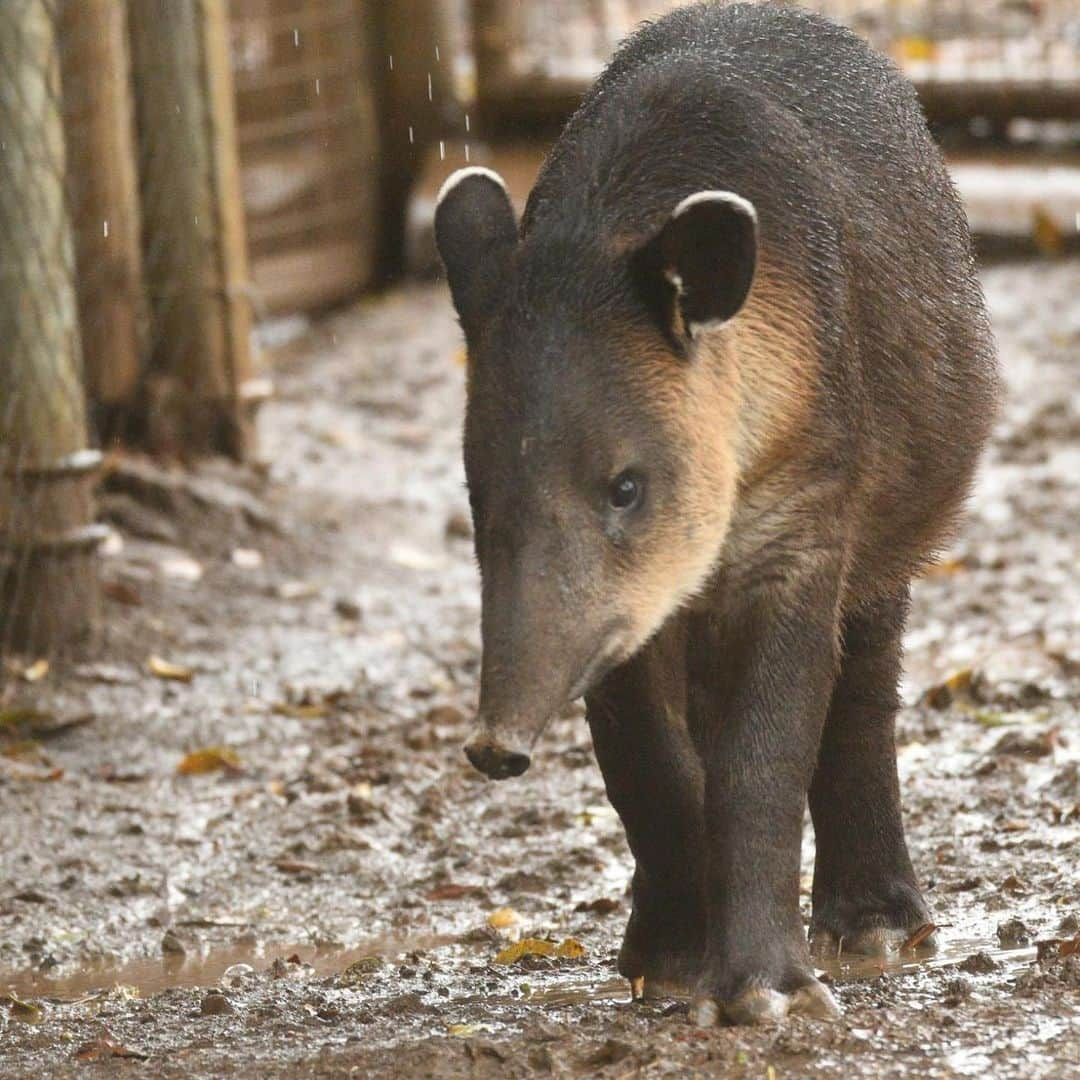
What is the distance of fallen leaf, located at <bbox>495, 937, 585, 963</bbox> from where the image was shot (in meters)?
5.44

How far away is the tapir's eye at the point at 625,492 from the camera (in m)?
4.34

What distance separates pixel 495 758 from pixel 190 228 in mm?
5856

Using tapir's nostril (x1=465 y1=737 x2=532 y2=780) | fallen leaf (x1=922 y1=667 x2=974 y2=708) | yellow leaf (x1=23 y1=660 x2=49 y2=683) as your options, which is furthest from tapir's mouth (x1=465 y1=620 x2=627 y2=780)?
Answer: yellow leaf (x1=23 y1=660 x2=49 y2=683)

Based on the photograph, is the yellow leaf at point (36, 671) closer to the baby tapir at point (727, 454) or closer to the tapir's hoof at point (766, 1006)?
the baby tapir at point (727, 454)

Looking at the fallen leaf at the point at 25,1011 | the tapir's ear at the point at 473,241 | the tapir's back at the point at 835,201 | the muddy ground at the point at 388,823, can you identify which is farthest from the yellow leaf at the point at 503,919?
the tapir's ear at the point at 473,241

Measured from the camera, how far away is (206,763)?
23.5 feet

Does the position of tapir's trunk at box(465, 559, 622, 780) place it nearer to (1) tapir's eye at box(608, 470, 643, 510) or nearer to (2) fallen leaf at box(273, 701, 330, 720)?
(1) tapir's eye at box(608, 470, 643, 510)

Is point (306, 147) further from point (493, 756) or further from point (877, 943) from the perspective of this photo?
point (493, 756)

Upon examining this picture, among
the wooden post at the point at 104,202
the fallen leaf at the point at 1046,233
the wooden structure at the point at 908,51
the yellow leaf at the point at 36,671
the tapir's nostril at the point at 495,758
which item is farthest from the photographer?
the wooden structure at the point at 908,51

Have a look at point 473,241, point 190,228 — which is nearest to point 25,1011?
point 473,241

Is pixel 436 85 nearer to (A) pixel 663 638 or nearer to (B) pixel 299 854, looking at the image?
(B) pixel 299 854

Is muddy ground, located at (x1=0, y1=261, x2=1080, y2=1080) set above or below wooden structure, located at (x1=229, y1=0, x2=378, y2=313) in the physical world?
below

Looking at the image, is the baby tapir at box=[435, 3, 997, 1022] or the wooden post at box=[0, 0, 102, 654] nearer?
the baby tapir at box=[435, 3, 997, 1022]

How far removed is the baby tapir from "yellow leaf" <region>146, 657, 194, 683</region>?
10.3 ft
